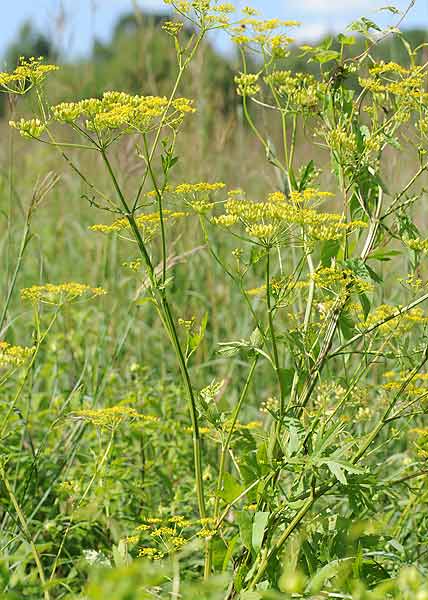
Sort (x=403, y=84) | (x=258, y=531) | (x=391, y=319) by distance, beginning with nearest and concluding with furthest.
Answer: (x=258, y=531), (x=403, y=84), (x=391, y=319)

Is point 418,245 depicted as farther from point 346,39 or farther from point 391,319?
point 346,39

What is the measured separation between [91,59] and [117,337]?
1792mm

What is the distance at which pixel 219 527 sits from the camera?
1954 mm

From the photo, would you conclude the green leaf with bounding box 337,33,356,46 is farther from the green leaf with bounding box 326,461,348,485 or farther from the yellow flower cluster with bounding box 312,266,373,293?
the green leaf with bounding box 326,461,348,485

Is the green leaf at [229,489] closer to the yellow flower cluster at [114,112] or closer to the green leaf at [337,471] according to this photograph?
the green leaf at [337,471]

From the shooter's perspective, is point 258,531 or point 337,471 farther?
point 258,531

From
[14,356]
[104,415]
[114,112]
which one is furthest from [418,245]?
[14,356]

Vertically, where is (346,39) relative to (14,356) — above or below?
above

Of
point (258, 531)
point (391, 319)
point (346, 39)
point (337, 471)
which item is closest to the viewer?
point (337, 471)

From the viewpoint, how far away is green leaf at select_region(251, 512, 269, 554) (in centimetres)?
182

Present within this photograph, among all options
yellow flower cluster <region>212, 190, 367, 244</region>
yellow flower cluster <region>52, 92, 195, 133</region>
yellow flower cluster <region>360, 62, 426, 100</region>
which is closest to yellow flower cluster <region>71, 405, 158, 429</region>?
yellow flower cluster <region>212, 190, 367, 244</region>

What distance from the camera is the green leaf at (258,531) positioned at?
182 cm

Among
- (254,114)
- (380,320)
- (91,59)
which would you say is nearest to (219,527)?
(380,320)

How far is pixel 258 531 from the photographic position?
182 cm
